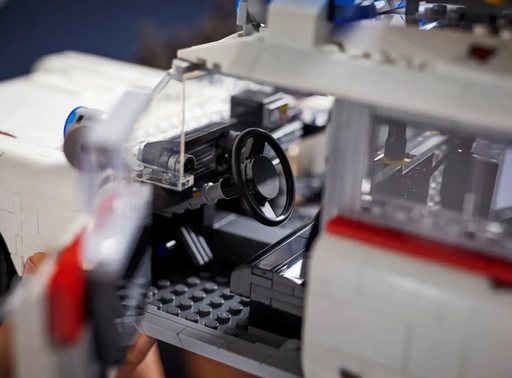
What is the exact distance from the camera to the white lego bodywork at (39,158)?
1771 mm

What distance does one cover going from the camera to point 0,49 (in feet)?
12.2

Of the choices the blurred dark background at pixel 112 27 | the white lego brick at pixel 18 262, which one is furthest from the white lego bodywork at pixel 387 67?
the blurred dark background at pixel 112 27

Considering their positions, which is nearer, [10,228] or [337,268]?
[337,268]

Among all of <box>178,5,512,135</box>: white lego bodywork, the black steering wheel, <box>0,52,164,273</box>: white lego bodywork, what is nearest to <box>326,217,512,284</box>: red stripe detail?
<box>178,5,512,135</box>: white lego bodywork

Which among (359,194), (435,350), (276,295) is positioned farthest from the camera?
(276,295)

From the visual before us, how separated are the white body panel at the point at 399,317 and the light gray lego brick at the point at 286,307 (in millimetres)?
203

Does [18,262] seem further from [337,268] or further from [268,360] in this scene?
[337,268]

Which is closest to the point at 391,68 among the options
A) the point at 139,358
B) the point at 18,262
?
the point at 139,358

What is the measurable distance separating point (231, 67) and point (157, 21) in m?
2.47

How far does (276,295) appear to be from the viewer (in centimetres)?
163

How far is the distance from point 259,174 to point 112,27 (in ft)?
7.37

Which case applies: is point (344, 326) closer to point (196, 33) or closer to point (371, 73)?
point (371, 73)

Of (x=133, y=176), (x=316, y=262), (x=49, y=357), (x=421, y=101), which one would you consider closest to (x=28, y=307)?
(x=49, y=357)

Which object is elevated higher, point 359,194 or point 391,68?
point 391,68
